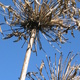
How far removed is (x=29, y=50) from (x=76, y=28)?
90cm

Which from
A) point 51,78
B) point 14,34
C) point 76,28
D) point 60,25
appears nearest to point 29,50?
point 14,34

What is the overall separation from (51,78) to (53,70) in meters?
0.23

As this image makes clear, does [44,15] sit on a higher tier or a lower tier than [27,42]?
higher

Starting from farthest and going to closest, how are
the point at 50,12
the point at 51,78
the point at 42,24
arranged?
the point at 51,78 → the point at 42,24 → the point at 50,12

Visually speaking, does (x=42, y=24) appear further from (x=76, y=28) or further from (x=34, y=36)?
(x=76, y=28)

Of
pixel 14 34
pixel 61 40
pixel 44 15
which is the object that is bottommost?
pixel 61 40

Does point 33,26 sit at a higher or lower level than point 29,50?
higher

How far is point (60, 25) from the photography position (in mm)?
3631

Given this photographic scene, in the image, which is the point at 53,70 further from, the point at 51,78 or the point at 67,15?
the point at 67,15

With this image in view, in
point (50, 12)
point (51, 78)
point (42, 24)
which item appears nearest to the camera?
point (50, 12)

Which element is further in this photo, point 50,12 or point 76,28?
point 76,28

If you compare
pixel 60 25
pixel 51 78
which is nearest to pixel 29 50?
pixel 60 25

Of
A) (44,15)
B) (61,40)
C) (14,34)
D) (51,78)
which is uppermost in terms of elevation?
(44,15)

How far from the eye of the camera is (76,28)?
146 inches
